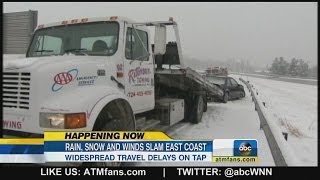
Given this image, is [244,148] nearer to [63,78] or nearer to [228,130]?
[63,78]

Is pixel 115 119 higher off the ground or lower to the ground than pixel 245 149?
higher

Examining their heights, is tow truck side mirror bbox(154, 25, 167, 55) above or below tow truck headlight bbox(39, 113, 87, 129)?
above

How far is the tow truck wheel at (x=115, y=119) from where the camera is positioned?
15.9 feet

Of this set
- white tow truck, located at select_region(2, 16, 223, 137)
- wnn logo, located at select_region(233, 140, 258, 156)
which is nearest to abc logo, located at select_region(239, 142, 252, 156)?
wnn logo, located at select_region(233, 140, 258, 156)

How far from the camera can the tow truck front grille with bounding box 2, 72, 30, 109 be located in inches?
171

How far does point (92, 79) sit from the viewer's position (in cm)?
509

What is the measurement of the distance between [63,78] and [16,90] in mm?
587

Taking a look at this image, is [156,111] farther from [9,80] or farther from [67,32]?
[9,80]

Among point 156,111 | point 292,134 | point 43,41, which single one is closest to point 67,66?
point 43,41

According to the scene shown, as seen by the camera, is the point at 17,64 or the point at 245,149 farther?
the point at 245,149

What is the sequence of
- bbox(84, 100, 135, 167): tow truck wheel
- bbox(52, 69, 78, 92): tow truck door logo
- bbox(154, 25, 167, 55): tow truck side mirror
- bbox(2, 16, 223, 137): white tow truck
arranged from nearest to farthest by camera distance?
bbox(2, 16, 223, 137): white tow truck, bbox(52, 69, 78, 92): tow truck door logo, bbox(84, 100, 135, 167): tow truck wheel, bbox(154, 25, 167, 55): tow truck side mirror

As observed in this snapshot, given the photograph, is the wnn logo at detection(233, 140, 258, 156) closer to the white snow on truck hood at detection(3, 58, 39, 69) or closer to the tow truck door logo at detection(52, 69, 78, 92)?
the tow truck door logo at detection(52, 69, 78, 92)

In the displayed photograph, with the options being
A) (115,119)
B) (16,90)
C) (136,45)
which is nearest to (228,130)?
(136,45)

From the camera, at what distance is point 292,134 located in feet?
26.3
